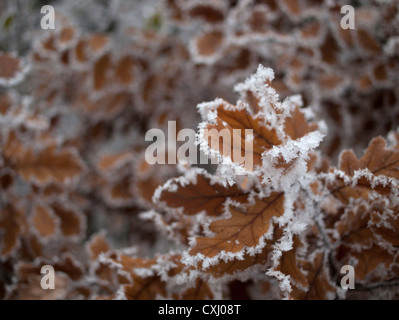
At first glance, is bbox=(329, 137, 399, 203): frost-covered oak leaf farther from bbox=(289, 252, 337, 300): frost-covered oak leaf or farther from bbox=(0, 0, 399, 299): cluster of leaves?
bbox=(289, 252, 337, 300): frost-covered oak leaf

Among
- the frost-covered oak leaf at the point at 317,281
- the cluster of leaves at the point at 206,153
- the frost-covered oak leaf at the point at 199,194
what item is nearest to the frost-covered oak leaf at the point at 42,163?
the cluster of leaves at the point at 206,153

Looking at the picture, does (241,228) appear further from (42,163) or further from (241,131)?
(42,163)

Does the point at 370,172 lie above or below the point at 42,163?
below

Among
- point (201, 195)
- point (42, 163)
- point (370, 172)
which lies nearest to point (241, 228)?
point (201, 195)

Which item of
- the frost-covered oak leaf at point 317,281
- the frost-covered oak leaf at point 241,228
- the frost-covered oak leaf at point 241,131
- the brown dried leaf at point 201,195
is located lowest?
the frost-covered oak leaf at point 317,281

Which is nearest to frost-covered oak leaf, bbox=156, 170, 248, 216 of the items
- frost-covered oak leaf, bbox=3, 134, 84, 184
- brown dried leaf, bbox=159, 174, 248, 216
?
brown dried leaf, bbox=159, 174, 248, 216

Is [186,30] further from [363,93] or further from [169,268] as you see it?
[169,268]

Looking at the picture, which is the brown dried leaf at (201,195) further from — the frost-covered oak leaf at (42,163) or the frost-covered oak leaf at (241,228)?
the frost-covered oak leaf at (42,163)

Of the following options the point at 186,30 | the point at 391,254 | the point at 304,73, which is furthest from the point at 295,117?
the point at 186,30
